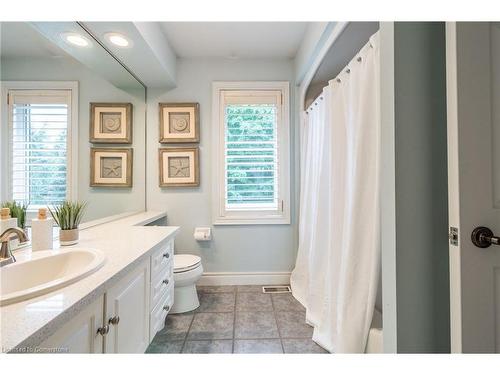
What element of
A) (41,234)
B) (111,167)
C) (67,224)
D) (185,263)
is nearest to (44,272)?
(41,234)

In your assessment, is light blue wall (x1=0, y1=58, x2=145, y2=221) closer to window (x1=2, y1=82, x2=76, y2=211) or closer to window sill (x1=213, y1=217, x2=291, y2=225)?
window (x1=2, y1=82, x2=76, y2=211)

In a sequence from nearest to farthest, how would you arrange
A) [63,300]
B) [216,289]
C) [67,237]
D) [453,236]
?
[63,300] → [453,236] → [67,237] → [216,289]

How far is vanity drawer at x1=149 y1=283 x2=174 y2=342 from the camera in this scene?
4.14ft

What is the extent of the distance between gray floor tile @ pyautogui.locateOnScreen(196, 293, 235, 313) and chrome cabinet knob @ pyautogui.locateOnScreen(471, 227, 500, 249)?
1.83 metres

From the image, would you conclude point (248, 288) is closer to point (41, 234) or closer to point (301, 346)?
point (301, 346)

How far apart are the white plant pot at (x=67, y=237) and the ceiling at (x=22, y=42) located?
0.90 metres

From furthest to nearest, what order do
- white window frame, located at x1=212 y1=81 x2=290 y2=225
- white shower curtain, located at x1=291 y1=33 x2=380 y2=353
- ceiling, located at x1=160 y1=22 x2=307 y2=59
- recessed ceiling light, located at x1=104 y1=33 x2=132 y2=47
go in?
white window frame, located at x1=212 y1=81 x2=290 y2=225
ceiling, located at x1=160 y1=22 x2=307 y2=59
recessed ceiling light, located at x1=104 y1=33 x2=132 y2=47
white shower curtain, located at x1=291 y1=33 x2=380 y2=353

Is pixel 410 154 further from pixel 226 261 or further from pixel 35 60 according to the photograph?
pixel 226 261

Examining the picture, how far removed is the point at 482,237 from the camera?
0.74 meters

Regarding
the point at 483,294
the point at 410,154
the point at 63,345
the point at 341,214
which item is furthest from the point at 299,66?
the point at 63,345

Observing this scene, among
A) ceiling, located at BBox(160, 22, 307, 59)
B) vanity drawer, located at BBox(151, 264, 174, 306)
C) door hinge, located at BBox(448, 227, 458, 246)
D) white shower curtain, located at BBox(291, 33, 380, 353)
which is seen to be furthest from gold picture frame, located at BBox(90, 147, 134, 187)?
door hinge, located at BBox(448, 227, 458, 246)

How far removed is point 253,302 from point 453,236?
181 centimetres

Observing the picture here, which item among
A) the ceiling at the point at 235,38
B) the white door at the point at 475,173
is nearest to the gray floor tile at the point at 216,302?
the white door at the point at 475,173
